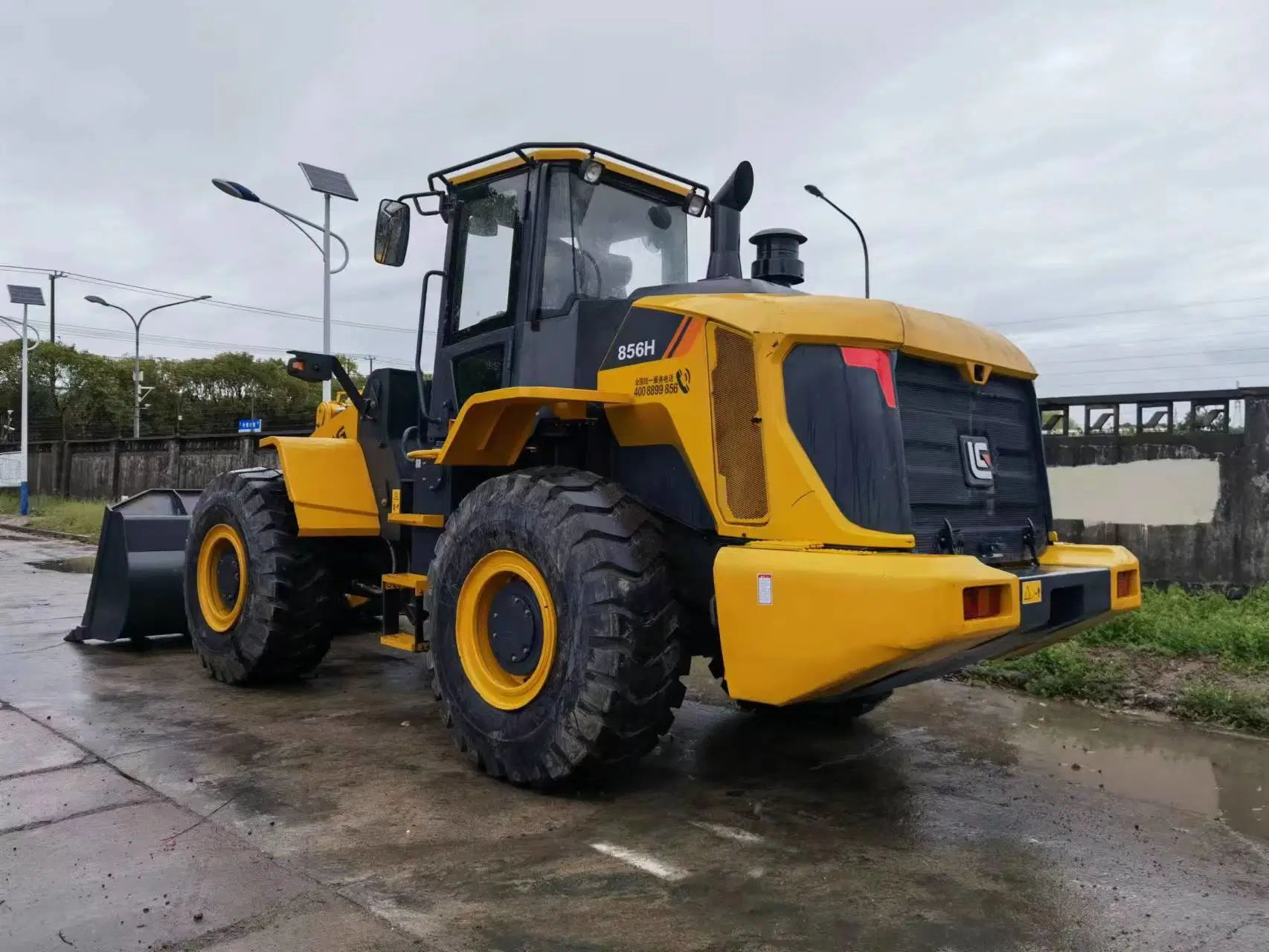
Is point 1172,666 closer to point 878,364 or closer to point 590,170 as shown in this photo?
point 878,364

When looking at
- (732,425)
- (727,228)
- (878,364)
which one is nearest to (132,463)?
(727,228)

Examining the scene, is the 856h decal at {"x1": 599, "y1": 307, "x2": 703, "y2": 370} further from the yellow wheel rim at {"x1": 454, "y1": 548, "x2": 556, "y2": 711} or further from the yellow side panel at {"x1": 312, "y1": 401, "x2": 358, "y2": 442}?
the yellow side panel at {"x1": 312, "y1": 401, "x2": 358, "y2": 442}

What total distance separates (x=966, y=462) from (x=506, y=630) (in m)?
2.20

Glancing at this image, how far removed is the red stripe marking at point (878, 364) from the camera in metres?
4.02

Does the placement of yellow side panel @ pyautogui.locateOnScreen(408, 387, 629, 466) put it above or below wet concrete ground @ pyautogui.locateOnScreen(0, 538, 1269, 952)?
above

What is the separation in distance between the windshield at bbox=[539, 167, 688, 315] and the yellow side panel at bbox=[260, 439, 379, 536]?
2.06 meters

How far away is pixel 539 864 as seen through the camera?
3688mm

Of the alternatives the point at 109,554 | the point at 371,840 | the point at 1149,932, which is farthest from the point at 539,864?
the point at 109,554

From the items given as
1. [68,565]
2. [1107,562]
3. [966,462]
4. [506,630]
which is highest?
[966,462]

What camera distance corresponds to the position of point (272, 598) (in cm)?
612

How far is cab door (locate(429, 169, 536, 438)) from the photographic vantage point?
17.7ft

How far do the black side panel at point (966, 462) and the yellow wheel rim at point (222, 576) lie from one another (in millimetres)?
4312

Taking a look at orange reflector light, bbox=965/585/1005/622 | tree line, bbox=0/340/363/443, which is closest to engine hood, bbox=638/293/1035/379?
orange reflector light, bbox=965/585/1005/622

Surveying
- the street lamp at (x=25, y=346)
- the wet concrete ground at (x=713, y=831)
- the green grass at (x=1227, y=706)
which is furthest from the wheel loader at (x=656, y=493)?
Result: the street lamp at (x=25, y=346)
